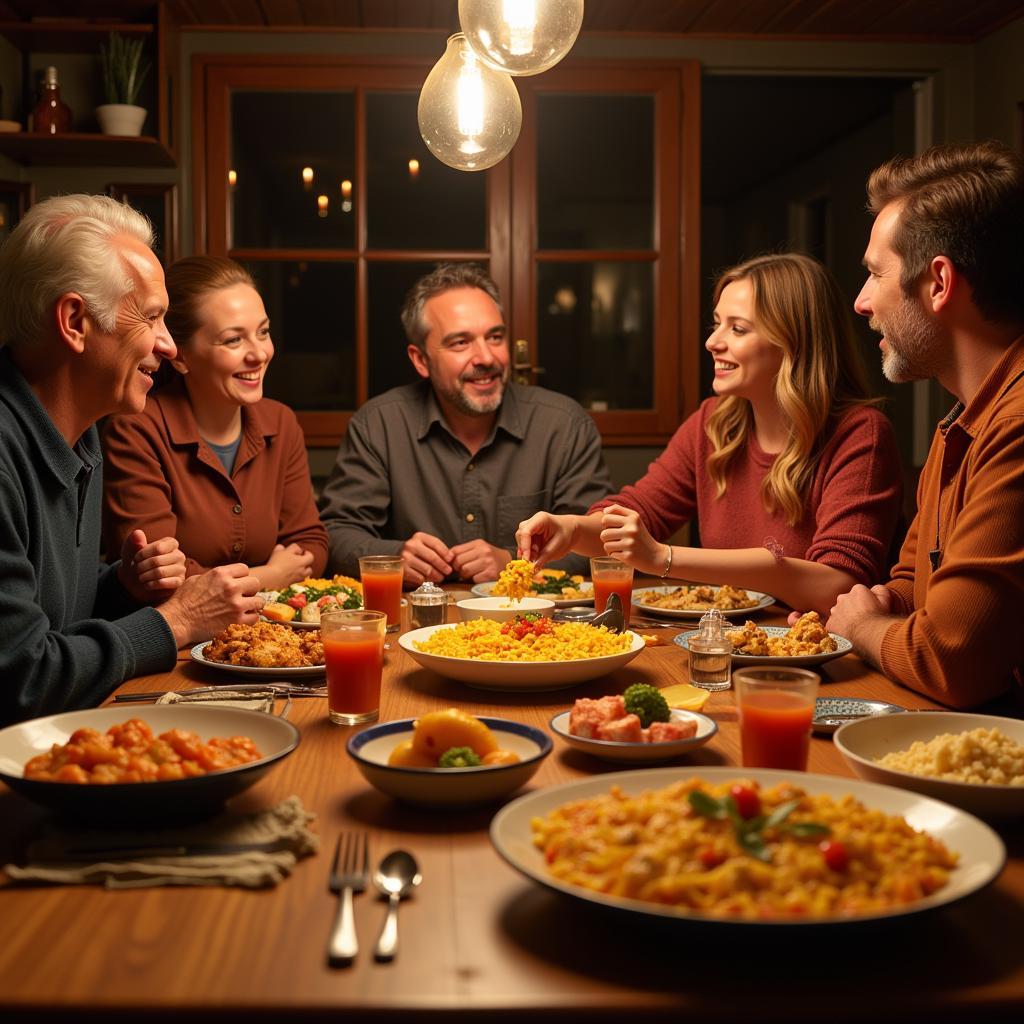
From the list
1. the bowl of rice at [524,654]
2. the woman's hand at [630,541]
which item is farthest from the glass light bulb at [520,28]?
the bowl of rice at [524,654]

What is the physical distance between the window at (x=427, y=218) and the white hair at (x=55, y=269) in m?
2.70

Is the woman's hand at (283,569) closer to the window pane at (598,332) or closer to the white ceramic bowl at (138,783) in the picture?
the white ceramic bowl at (138,783)

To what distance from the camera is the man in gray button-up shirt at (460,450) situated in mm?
3527

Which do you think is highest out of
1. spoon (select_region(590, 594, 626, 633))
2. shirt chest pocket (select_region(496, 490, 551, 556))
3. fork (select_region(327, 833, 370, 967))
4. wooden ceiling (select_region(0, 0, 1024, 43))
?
wooden ceiling (select_region(0, 0, 1024, 43))

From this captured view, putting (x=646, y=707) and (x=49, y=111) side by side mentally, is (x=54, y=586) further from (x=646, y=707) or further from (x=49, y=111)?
(x=49, y=111)

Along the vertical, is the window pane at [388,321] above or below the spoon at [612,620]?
above

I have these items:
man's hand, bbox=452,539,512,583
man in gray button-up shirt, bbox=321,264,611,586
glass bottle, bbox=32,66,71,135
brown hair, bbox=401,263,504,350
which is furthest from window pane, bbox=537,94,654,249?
man's hand, bbox=452,539,512,583

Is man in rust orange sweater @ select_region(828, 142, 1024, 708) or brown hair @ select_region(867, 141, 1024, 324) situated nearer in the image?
man in rust orange sweater @ select_region(828, 142, 1024, 708)

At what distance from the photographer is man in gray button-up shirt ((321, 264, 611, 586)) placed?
353cm

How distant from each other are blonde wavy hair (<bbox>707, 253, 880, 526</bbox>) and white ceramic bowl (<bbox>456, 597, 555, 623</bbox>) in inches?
32.6

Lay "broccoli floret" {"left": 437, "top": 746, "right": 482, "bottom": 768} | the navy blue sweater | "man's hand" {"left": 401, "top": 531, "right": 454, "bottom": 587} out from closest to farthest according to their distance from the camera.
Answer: "broccoli floret" {"left": 437, "top": 746, "right": 482, "bottom": 768} → the navy blue sweater → "man's hand" {"left": 401, "top": 531, "right": 454, "bottom": 587}

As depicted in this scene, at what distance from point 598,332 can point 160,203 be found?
1.92 m

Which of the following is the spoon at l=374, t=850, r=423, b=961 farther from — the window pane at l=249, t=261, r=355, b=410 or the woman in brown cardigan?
the window pane at l=249, t=261, r=355, b=410

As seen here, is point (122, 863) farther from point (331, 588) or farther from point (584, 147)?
point (584, 147)
